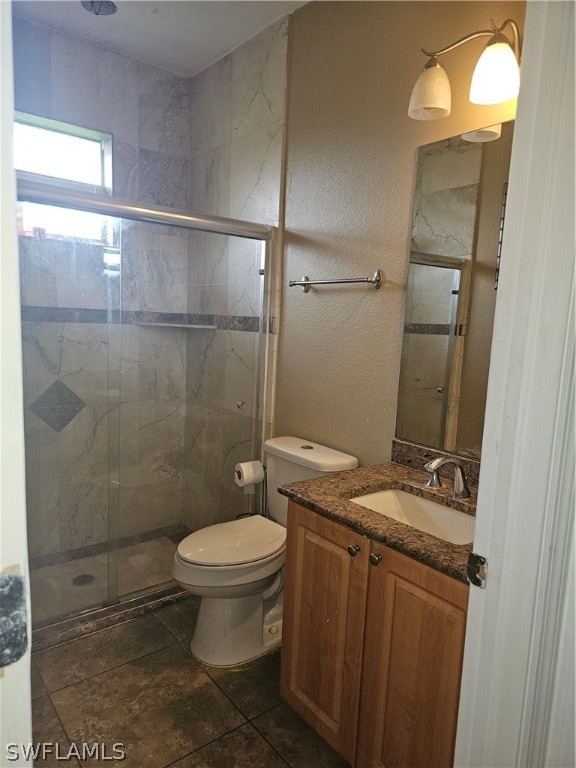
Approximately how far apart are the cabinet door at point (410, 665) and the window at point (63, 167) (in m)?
1.97

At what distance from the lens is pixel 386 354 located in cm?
197

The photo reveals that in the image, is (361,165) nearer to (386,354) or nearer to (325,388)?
(386,354)

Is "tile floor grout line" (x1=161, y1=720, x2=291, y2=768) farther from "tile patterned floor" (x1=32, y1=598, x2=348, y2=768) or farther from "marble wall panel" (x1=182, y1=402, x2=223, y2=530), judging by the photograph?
"marble wall panel" (x1=182, y1=402, x2=223, y2=530)

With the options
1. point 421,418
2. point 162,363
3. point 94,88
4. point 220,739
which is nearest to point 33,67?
point 94,88

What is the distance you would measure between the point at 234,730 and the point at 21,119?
2.88 m

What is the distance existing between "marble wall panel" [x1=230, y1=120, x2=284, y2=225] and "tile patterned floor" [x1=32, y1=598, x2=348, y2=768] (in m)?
2.06

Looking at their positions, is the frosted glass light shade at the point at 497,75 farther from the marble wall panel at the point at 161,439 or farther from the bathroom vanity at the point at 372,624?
the marble wall panel at the point at 161,439

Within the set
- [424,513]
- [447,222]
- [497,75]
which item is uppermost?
[497,75]

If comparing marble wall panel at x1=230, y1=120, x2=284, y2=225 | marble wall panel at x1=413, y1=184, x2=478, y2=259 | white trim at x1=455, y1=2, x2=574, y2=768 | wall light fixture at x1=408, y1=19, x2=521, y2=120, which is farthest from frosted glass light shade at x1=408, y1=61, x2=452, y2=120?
marble wall panel at x1=230, y1=120, x2=284, y2=225

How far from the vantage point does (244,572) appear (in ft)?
6.48

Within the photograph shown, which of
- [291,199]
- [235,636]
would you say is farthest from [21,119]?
[235,636]

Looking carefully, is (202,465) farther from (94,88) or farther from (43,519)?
(94,88)

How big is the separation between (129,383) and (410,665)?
2.13 metres

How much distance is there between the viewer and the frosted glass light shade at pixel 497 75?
1373mm
